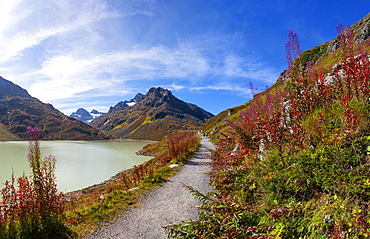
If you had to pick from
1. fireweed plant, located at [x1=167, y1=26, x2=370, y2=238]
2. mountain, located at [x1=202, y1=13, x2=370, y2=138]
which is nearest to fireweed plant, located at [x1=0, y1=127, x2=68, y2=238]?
fireweed plant, located at [x1=167, y1=26, x2=370, y2=238]

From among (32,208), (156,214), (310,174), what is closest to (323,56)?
(310,174)

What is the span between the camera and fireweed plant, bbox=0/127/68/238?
441cm

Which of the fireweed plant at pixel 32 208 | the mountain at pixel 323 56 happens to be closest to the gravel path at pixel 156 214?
the fireweed plant at pixel 32 208

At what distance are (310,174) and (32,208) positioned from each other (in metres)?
6.22

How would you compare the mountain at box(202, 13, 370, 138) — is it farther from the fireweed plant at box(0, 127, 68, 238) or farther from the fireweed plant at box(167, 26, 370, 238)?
the fireweed plant at box(0, 127, 68, 238)

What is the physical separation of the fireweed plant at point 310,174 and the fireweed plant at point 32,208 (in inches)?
127

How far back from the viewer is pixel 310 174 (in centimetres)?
381

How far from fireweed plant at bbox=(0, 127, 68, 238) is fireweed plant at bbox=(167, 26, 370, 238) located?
3222mm

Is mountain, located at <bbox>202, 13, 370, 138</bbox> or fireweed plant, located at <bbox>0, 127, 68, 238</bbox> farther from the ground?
mountain, located at <bbox>202, 13, 370, 138</bbox>

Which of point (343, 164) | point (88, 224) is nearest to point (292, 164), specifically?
point (343, 164)

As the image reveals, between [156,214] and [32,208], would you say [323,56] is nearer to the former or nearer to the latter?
[156,214]

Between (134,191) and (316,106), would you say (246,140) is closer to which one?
(316,106)

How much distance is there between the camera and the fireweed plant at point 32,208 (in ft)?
14.5

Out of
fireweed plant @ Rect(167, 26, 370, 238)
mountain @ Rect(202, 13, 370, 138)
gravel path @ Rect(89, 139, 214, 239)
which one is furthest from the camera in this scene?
mountain @ Rect(202, 13, 370, 138)
